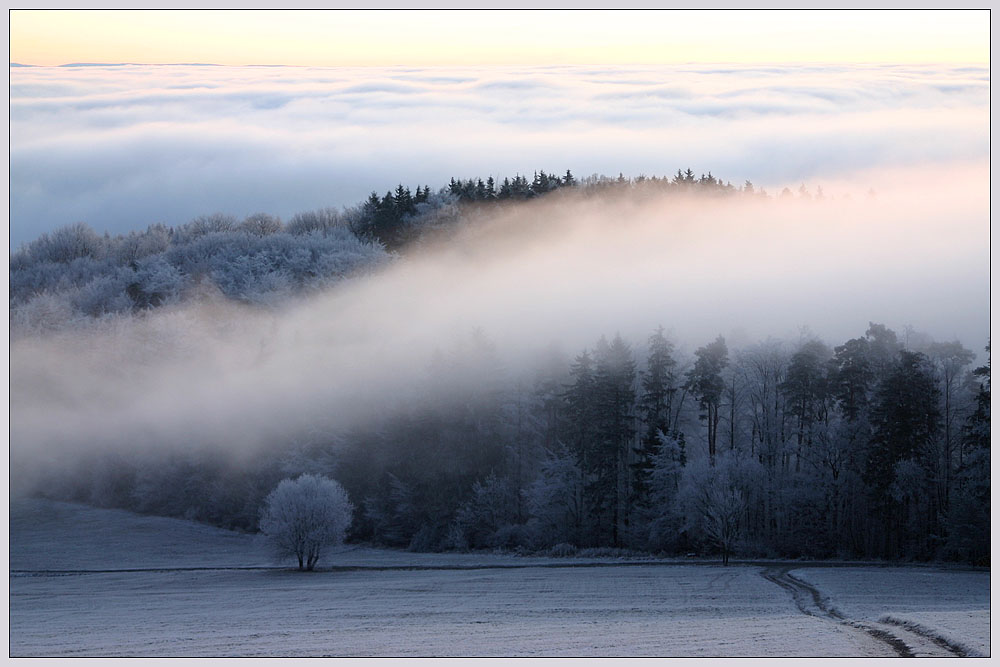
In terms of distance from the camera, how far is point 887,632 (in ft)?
50.9

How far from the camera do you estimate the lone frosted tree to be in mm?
26594

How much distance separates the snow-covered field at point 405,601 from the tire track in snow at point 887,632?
18cm

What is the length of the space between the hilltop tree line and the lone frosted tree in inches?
43.9

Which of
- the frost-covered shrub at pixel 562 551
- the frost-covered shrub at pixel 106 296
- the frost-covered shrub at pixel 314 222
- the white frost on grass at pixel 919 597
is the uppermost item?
the frost-covered shrub at pixel 314 222

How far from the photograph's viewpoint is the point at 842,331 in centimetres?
2642

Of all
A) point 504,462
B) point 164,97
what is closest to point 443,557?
point 504,462

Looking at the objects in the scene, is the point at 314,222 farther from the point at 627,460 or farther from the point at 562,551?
the point at 562,551

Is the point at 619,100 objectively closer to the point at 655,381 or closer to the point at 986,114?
the point at 986,114

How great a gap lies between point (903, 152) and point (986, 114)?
201 centimetres

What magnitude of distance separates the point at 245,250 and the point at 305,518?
9546 millimetres

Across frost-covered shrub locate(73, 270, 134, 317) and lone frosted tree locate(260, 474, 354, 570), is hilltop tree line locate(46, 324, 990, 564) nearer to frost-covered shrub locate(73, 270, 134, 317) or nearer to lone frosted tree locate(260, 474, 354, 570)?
lone frosted tree locate(260, 474, 354, 570)

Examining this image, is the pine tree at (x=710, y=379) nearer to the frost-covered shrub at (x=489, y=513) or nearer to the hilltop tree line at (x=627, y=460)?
the hilltop tree line at (x=627, y=460)

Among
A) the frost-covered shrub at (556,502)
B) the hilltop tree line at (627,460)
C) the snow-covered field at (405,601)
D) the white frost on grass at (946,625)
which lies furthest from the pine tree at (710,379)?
the white frost on grass at (946,625)

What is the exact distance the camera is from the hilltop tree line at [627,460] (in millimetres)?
26422
